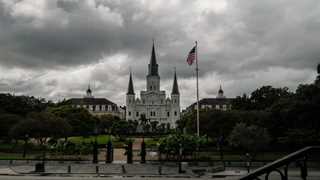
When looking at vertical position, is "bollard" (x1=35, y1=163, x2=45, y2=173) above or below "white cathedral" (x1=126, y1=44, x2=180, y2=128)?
below

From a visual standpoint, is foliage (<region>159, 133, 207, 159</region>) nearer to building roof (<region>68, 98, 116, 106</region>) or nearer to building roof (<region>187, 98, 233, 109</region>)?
building roof (<region>187, 98, 233, 109</region>)

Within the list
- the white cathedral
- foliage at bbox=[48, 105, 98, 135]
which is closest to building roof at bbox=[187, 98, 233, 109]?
the white cathedral

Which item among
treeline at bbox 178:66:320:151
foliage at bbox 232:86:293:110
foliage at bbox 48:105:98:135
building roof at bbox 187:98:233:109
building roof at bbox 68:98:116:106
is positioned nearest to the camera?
treeline at bbox 178:66:320:151

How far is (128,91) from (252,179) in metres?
156

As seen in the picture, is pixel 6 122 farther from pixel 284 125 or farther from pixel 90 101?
pixel 90 101

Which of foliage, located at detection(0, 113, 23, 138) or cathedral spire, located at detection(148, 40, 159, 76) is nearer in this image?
foliage, located at detection(0, 113, 23, 138)

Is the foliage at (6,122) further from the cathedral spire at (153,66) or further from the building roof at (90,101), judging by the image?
the building roof at (90,101)

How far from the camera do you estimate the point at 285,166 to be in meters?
4.56

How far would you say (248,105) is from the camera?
74.9 meters

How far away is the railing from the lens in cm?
439

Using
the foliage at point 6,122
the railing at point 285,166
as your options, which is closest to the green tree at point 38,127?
the foliage at point 6,122

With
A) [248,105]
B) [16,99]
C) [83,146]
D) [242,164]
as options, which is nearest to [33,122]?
[83,146]

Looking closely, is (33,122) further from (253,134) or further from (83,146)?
(253,134)

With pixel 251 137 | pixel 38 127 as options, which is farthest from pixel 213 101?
pixel 251 137
